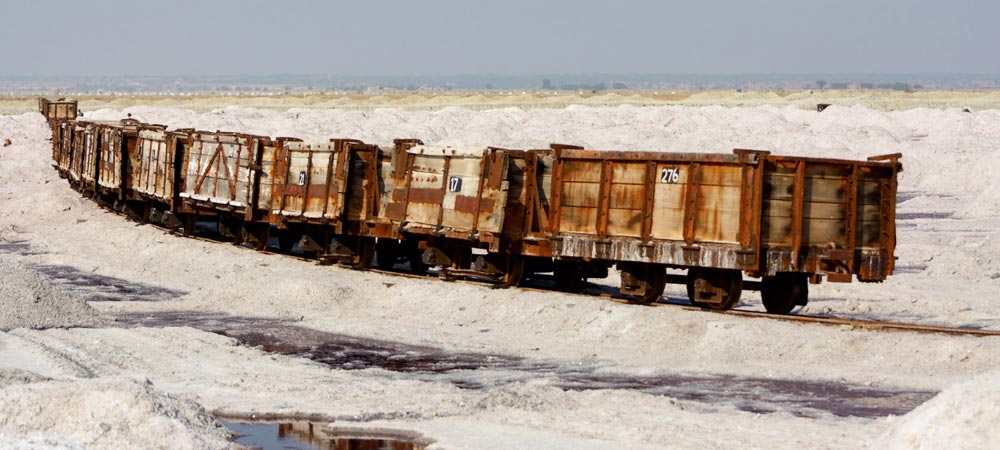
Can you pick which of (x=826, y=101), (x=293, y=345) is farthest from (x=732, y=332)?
(x=826, y=101)

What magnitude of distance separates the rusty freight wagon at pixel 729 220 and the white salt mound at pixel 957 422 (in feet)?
28.1

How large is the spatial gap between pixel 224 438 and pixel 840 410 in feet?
22.5

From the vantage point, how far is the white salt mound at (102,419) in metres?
12.3

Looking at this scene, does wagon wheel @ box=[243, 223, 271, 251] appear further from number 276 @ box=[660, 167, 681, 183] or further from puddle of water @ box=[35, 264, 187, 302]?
number 276 @ box=[660, 167, 681, 183]

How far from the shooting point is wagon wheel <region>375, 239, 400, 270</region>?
1100 inches

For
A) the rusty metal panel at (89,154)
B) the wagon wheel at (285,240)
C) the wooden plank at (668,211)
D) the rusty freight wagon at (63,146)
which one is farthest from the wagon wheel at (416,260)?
the rusty freight wagon at (63,146)

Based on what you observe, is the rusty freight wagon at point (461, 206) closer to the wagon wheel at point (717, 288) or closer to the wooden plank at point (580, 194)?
the wooden plank at point (580, 194)

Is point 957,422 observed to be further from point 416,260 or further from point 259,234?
point 259,234

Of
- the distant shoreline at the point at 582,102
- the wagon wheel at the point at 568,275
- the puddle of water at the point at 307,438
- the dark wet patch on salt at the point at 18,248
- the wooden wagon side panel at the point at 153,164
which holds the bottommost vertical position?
the dark wet patch on salt at the point at 18,248

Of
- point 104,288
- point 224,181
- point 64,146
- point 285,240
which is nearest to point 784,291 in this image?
point 104,288

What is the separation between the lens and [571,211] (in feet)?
76.3

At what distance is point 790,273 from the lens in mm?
21875

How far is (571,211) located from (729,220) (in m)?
3.03

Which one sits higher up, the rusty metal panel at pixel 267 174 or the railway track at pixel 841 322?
the rusty metal panel at pixel 267 174
